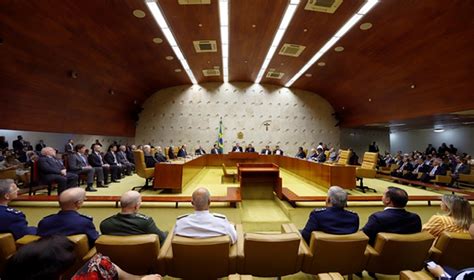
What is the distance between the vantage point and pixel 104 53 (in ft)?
23.7

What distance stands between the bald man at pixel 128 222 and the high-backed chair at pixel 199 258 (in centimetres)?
25

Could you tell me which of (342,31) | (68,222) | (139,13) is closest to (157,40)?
(139,13)

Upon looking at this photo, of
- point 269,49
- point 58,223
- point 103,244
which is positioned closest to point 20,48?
point 58,223

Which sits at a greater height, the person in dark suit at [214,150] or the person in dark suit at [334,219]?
the person in dark suit at [214,150]

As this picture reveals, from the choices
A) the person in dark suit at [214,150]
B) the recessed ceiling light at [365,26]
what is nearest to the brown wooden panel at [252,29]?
the recessed ceiling light at [365,26]

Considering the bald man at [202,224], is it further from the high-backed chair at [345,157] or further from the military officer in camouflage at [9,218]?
the high-backed chair at [345,157]

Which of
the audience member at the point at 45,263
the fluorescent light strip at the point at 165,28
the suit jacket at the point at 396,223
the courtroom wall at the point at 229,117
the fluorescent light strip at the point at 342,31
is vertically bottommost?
the suit jacket at the point at 396,223

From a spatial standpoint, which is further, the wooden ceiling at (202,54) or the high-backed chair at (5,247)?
the wooden ceiling at (202,54)

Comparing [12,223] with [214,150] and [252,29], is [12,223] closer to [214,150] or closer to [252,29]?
[252,29]

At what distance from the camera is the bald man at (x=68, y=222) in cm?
176

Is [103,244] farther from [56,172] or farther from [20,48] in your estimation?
[20,48]

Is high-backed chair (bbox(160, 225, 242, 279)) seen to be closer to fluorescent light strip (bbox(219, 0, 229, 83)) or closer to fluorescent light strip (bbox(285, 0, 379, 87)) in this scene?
fluorescent light strip (bbox(219, 0, 229, 83))

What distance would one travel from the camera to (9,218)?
190 cm

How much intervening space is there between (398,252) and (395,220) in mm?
249
